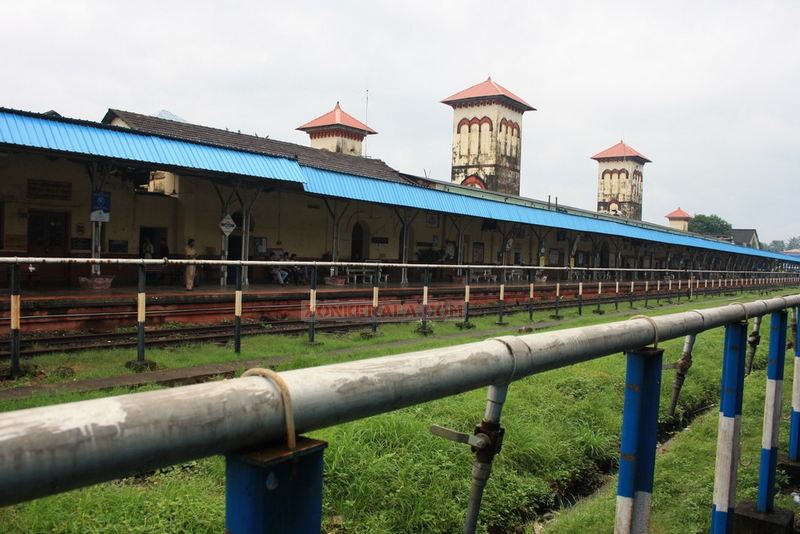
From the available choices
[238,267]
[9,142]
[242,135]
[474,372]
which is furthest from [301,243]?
[474,372]

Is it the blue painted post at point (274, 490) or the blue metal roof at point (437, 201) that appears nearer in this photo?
the blue painted post at point (274, 490)

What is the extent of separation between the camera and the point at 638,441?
1954mm

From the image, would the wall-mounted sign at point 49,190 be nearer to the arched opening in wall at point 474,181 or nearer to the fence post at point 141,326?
the fence post at point 141,326

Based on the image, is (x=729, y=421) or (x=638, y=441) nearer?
(x=638, y=441)

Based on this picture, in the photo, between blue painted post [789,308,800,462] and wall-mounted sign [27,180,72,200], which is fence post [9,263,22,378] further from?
wall-mounted sign [27,180,72,200]

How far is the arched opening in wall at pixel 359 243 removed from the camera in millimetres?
23781

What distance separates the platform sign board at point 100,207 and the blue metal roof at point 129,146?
2056 mm

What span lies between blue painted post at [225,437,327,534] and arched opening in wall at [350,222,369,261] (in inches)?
894

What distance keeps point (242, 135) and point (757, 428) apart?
19420 mm

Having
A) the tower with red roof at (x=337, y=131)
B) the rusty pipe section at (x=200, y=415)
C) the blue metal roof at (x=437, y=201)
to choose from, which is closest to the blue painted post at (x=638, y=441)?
the rusty pipe section at (x=200, y=415)

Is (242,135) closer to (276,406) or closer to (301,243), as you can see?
(301,243)

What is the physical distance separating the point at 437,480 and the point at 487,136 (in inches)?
1764

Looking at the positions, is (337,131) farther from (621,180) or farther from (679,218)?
(679,218)

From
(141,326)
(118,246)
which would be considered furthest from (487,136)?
(141,326)
